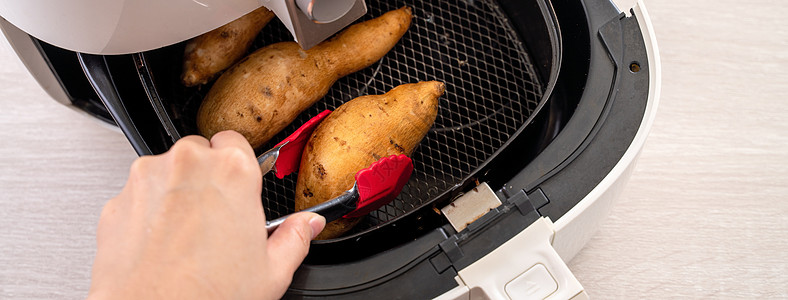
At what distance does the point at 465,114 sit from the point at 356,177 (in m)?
0.18

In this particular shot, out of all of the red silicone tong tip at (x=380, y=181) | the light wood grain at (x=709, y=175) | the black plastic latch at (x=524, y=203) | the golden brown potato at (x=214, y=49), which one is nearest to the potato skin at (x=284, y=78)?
the golden brown potato at (x=214, y=49)

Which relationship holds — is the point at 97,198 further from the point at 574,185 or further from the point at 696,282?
the point at 696,282

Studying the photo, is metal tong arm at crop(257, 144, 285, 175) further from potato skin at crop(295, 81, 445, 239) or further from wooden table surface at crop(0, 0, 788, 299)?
wooden table surface at crop(0, 0, 788, 299)

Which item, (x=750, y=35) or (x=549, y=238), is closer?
(x=549, y=238)

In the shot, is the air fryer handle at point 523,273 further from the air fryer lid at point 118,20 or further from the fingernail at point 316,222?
the air fryer lid at point 118,20

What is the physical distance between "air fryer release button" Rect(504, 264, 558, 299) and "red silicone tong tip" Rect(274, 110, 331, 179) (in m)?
0.24

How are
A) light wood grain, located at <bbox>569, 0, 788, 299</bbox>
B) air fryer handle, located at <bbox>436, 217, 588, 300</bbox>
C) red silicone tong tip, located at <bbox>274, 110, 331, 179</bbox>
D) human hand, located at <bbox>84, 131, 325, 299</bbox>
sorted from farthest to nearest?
light wood grain, located at <bbox>569, 0, 788, 299</bbox> → red silicone tong tip, located at <bbox>274, 110, 331, 179</bbox> → air fryer handle, located at <bbox>436, 217, 588, 300</bbox> → human hand, located at <bbox>84, 131, 325, 299</bbox>

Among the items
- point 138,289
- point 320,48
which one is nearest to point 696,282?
point 320,48

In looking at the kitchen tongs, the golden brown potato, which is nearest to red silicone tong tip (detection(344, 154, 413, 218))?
the kitchen tongs

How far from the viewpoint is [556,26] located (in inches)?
22.2

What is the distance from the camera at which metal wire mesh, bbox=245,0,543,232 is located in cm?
60

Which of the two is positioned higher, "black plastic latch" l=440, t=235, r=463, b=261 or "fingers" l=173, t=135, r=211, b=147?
"fingers" l=173, t=135, r=211, b=147

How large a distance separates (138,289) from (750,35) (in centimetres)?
82

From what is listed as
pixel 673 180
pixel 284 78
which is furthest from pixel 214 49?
pixel 673 180
